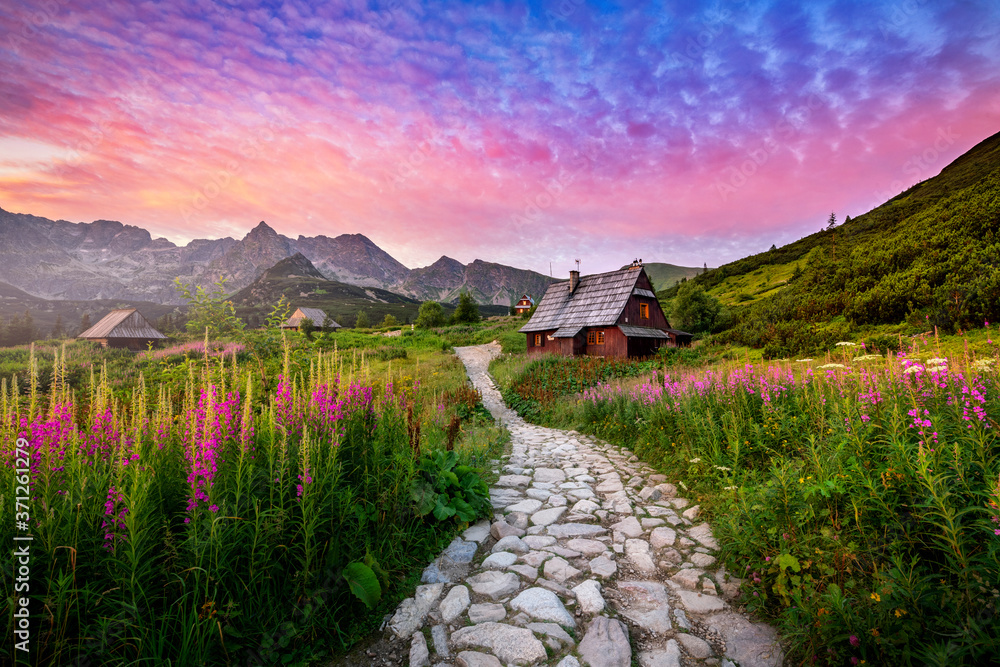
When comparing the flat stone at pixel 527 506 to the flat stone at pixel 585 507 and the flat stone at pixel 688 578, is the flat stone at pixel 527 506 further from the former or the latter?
the flat stone at pixel 688 578

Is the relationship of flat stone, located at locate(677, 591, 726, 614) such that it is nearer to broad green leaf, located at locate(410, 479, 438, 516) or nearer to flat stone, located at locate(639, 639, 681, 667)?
flat stone, located at locate(639, 639, 681, 667)

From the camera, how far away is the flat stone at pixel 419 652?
261 cm

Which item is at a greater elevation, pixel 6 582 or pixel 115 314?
pixel 115 314

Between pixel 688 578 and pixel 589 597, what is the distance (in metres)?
0.96

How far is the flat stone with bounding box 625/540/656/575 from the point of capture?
146 inches

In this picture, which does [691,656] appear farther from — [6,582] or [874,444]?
[6,582]

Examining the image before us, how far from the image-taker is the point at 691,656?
8.57 ft

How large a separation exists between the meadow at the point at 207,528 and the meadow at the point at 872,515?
9.91 feet

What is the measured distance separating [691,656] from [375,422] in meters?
3.50

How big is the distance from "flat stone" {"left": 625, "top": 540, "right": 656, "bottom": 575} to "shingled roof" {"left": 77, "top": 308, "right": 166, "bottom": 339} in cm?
3742

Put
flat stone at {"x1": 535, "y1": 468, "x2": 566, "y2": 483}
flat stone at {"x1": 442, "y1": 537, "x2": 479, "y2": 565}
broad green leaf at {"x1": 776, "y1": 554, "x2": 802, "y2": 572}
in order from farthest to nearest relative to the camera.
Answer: flat stone at {"x1": 535, "y1": 468, "x2": 566, "y2": 483}
flat stone at {"x1": 442, "y1": 537, "x2": 479, "y2": 565}
broad green leaf at {"x1": 776, "y1": 554, "x2": 802, "y2": 572}

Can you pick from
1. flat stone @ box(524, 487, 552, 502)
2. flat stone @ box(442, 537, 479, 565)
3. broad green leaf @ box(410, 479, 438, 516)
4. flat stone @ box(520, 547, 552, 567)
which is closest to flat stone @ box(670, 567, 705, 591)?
flat stone @ box(520, 547, 552, 567)

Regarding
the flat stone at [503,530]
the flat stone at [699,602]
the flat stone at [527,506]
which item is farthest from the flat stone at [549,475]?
the flat stone at [699,602]

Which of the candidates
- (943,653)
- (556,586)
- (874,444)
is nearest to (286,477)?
(556,586)
